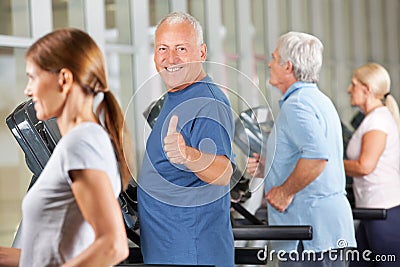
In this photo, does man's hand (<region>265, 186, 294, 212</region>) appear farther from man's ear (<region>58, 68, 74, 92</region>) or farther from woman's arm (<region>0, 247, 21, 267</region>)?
man's ear (<region>58, 68, 74, 92</region>)

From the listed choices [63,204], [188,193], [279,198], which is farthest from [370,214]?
[63,204]

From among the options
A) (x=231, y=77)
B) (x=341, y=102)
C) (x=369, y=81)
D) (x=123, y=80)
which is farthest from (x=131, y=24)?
(x=341, y=102)

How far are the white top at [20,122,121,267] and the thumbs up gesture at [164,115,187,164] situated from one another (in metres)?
0.67

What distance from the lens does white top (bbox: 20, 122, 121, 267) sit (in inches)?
81.7

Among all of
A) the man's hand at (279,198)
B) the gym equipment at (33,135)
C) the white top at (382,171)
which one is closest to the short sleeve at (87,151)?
the gym equipment at (33,135)

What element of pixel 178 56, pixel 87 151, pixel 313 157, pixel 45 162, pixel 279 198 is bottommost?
pixel 279 198

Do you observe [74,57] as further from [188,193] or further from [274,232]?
[274,232]

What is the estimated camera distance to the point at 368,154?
15.7ft

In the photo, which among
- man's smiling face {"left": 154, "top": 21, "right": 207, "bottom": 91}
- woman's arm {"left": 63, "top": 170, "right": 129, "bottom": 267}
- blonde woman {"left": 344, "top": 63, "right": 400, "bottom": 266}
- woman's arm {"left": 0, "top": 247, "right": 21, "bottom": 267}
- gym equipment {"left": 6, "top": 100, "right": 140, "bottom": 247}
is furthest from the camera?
blonde woman {"left": 344, "top": 63, "right": 400, "bottom": 266}

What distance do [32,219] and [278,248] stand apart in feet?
7.07

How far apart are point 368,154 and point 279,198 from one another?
943 millimetres

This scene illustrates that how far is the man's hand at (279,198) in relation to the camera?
13.1 feet

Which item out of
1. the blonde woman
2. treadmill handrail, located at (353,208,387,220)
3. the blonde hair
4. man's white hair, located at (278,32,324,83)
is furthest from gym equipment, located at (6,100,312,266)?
the blonde hair

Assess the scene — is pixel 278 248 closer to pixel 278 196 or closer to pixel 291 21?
pixel 278 196
